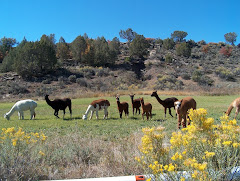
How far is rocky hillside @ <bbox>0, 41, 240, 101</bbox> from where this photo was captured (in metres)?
45.7

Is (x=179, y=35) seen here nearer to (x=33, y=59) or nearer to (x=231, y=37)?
(x=231, y=37)

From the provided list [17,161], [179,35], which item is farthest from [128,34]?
[17,161]

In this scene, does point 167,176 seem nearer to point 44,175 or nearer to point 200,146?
point 200,146

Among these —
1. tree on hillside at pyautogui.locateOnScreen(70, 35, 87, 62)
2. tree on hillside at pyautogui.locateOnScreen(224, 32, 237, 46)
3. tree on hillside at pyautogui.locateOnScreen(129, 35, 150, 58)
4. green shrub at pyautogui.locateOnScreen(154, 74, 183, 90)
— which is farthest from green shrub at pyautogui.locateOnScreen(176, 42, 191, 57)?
tree on hillside at pyautogui.locateOnScreen(224, 32, 237, 46)

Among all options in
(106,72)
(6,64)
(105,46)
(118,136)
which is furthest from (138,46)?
(118,136)

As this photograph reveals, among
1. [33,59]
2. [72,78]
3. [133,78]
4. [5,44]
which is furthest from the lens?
[5,44]

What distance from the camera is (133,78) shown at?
5881cm

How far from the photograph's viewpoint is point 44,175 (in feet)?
15.3

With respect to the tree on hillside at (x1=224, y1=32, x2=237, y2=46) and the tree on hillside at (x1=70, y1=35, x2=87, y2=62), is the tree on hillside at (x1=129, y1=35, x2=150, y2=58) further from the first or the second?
the tree on hillside at (x1=224, y1=32, x2=237, y2=46)

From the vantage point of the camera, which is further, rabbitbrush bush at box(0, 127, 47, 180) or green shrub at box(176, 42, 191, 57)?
green shrub at box(176, 42, 191, 57)

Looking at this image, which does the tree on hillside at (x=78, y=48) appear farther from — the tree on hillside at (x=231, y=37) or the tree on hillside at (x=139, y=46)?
the tree on hillside at (x=231, y=37)

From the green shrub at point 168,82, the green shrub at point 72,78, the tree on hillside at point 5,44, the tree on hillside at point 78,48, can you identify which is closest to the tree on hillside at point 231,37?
the green shrub at point 168,82

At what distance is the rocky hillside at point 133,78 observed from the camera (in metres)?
45.7

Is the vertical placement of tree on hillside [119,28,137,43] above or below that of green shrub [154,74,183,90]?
above
